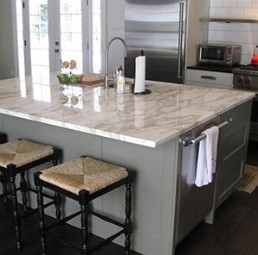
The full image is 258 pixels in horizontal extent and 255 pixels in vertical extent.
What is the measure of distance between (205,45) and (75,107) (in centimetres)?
280

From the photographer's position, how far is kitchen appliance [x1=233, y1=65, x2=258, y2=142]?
4.47 metres

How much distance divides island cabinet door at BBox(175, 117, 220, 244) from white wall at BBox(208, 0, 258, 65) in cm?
264

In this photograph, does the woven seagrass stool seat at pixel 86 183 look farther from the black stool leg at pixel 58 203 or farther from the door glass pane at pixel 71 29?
the door glass pane at pixel 71 29

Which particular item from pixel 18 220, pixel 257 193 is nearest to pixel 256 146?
pixel 257 193

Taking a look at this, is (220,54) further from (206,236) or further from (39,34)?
(39,34)

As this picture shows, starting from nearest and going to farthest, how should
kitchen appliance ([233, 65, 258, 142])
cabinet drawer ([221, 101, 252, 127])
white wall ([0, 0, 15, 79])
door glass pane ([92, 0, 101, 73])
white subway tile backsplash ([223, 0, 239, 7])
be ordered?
cabinet drawer ([221, 101, 252, 127]) → kitchen appliance ([233, 65, 258, 142]) → white subway tile backsplash ([223, 0, 239, 7]) → door glass pane ([92, 0, 101, 73]) → white wall ([0, 0, 15, 79])

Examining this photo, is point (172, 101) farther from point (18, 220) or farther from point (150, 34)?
point (150, 34)

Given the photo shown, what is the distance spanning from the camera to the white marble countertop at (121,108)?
7.23ft

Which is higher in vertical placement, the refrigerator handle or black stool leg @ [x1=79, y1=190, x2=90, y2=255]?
the refrigerator handle

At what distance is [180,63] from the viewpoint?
16.0 feet

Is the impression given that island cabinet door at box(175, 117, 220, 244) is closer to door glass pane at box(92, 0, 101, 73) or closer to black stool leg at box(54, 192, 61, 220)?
black stool leg at box(54, 192, 61, 220)

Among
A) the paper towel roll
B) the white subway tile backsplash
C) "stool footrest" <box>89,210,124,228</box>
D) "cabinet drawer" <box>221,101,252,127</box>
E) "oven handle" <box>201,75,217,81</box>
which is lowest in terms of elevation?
"stool footrest" <box>89,210,124,228</box>

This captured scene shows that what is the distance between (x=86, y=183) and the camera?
2.20 meters

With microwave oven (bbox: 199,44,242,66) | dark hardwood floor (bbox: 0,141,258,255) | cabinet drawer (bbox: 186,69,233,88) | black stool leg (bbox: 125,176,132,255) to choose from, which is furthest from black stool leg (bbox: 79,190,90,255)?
microwave oven (bbox: 199,44,242,66)
